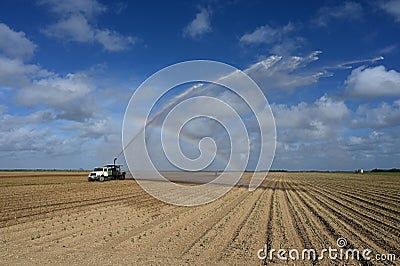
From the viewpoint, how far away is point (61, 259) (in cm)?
1009

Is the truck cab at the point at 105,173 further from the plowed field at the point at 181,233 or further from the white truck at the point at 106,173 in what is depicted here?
the plowed field at the point at 181,233

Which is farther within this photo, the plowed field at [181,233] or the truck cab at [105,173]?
the truck cab at [105,173]

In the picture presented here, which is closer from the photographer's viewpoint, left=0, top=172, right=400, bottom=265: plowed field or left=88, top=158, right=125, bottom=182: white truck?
left=0, top=172, right=400, bottom=265: plowed field

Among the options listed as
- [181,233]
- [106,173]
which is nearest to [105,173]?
[106,173]

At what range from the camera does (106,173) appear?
56312 millimetres

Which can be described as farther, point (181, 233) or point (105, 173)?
point (105, 173)

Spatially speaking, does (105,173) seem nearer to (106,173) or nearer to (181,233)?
(106,173)

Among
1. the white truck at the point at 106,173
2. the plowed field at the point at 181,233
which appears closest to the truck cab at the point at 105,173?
the white truck at the point at 106,173

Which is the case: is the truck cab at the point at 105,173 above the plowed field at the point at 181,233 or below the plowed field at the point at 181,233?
above

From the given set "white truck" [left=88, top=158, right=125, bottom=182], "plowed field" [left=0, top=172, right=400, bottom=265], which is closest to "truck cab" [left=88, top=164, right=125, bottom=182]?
"white truck" [left=88, top=158, right=125, bottom=182]

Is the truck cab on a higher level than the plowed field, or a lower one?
higher

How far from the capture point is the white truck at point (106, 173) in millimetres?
55250

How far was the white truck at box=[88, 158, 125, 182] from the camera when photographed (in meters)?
55.2

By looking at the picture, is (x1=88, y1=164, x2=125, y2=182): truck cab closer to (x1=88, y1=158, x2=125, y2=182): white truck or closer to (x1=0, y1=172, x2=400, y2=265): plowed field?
(x1=88, y1=158, x2=125, y2=182): white truck
